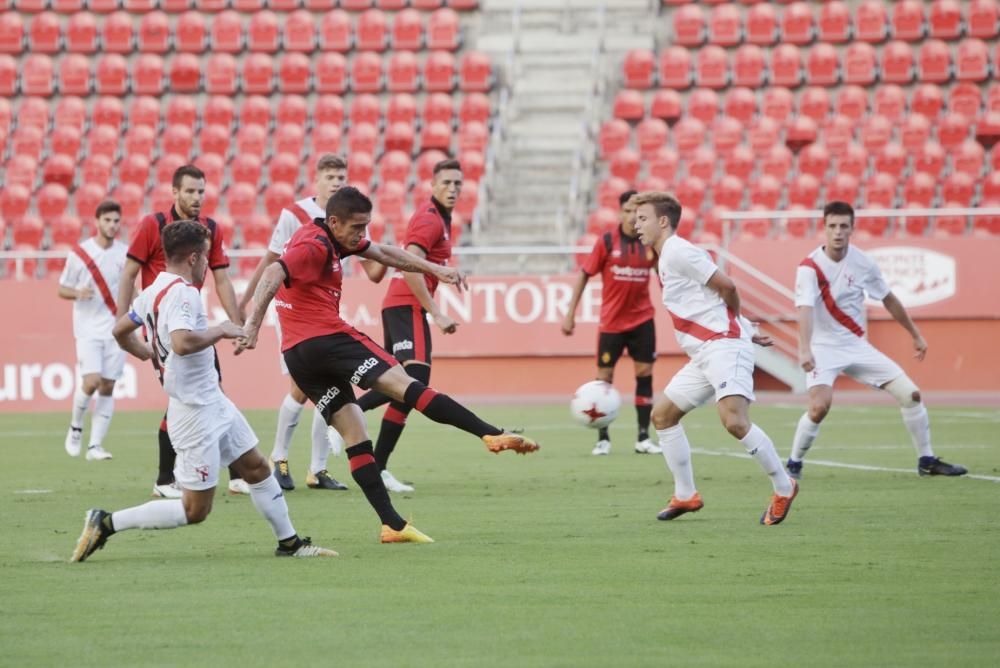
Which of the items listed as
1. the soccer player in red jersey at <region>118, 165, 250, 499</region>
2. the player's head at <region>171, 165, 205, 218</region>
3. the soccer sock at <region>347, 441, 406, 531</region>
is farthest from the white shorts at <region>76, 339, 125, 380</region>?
the soccer sock at <region>347, 441, 406, 531</region>

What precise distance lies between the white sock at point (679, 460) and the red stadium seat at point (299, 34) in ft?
71.9

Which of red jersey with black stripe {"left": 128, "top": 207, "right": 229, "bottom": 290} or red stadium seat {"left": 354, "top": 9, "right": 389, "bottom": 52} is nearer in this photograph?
red jersey with black stripe {"left": 128, "top": 207, "right": 229, "bottom": 290}

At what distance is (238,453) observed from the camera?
7.62 m

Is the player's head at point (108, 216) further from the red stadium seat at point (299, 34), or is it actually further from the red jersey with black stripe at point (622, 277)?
the red stadium seat at point (299, 34)

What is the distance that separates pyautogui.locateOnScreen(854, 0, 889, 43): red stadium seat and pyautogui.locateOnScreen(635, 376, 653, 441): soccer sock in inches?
595

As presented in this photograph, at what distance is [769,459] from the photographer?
8.85 metres

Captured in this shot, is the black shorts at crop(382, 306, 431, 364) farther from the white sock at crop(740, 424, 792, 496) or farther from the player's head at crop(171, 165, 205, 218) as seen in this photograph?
the white sock at crop(740, 424, 792, 496)

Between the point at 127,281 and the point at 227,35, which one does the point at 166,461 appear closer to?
the point at 127,281

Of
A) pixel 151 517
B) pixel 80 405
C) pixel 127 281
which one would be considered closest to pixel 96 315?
pixel 80 405

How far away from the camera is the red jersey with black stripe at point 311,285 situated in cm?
834

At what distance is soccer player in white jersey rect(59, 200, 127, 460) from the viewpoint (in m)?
15.1

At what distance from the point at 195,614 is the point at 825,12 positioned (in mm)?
24366

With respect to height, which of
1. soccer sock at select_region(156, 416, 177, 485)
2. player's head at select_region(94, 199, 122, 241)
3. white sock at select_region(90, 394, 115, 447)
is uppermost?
player's head at select_region(94, 199, 122, 241)

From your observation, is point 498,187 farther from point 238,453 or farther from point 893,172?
point 238,453
